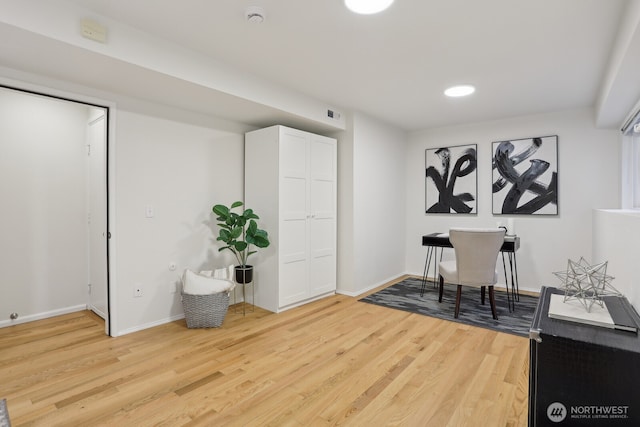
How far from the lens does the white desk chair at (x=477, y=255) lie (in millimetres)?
3293

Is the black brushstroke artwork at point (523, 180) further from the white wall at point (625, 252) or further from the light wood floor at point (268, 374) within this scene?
the light wood floor at point (268, 374)

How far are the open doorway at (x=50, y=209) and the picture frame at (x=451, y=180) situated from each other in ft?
13.8

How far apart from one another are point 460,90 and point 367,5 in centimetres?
183

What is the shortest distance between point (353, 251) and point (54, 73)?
326 cm

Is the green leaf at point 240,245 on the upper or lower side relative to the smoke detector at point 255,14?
lower

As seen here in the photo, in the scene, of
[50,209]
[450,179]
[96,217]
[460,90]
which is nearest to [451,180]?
[450,179]

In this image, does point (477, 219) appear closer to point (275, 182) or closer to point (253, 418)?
point (275, 182)

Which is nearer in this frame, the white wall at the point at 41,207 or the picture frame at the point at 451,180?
the white wall at the point at 41,207

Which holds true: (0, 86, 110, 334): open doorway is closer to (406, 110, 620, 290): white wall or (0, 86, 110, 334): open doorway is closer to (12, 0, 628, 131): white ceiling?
(12, 0, 628, 131): white ceiling

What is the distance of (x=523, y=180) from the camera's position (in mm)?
4402

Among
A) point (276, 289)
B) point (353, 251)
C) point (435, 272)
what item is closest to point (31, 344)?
point (276, 289)

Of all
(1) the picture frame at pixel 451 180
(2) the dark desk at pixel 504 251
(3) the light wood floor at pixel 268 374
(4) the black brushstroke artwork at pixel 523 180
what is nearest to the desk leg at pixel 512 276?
(2) the dark desk at pixel 504 251

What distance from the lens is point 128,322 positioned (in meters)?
3.00

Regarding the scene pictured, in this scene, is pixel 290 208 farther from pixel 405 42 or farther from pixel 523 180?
pixel 523 180
